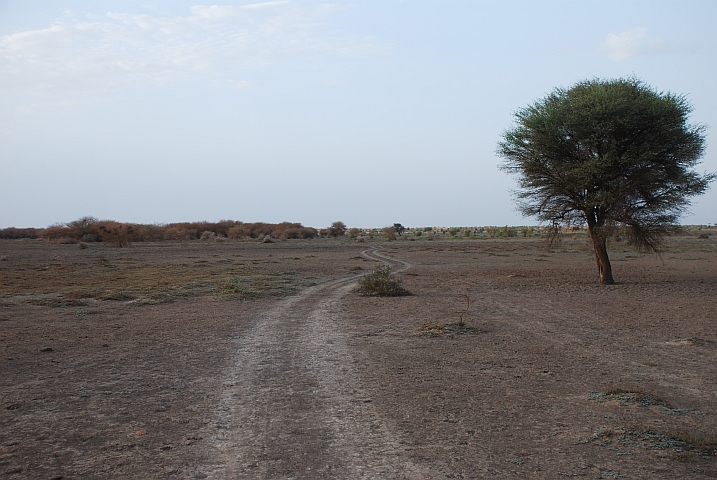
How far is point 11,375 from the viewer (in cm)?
850

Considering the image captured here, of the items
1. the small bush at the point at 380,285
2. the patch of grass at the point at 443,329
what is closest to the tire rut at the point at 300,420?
the patch of grass at the point at 443,329

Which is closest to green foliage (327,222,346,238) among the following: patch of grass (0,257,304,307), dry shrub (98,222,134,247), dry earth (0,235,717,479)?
dry shrub (98,222,134,247)

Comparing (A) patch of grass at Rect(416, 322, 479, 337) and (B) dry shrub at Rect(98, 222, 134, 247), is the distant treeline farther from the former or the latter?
(A) patch of grass at Rect(416, 322, 479, 337)

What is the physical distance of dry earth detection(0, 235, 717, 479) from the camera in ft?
16.9

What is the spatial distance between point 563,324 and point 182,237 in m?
86.7

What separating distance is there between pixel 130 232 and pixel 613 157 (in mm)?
59897

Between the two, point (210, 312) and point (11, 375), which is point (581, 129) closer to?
point (210, 312)

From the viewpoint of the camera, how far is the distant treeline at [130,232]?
70762 mm

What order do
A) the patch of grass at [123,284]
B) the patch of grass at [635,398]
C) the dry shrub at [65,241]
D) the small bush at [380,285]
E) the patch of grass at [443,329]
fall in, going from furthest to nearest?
the dry shrub at [65,241] < the small bush at [380,285] < the patch of grass at [123,284] < the patch of grass at [443,329] < the patch of grass at [635,398]

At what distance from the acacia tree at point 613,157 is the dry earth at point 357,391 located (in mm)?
5372

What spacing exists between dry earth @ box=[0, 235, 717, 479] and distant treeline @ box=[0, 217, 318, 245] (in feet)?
185

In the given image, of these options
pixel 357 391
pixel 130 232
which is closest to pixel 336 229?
pixel 130 232

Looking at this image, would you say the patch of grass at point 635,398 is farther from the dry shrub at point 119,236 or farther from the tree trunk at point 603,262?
the dry shrub at point 119,236

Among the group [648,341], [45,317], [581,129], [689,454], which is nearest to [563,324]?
[648,341]
